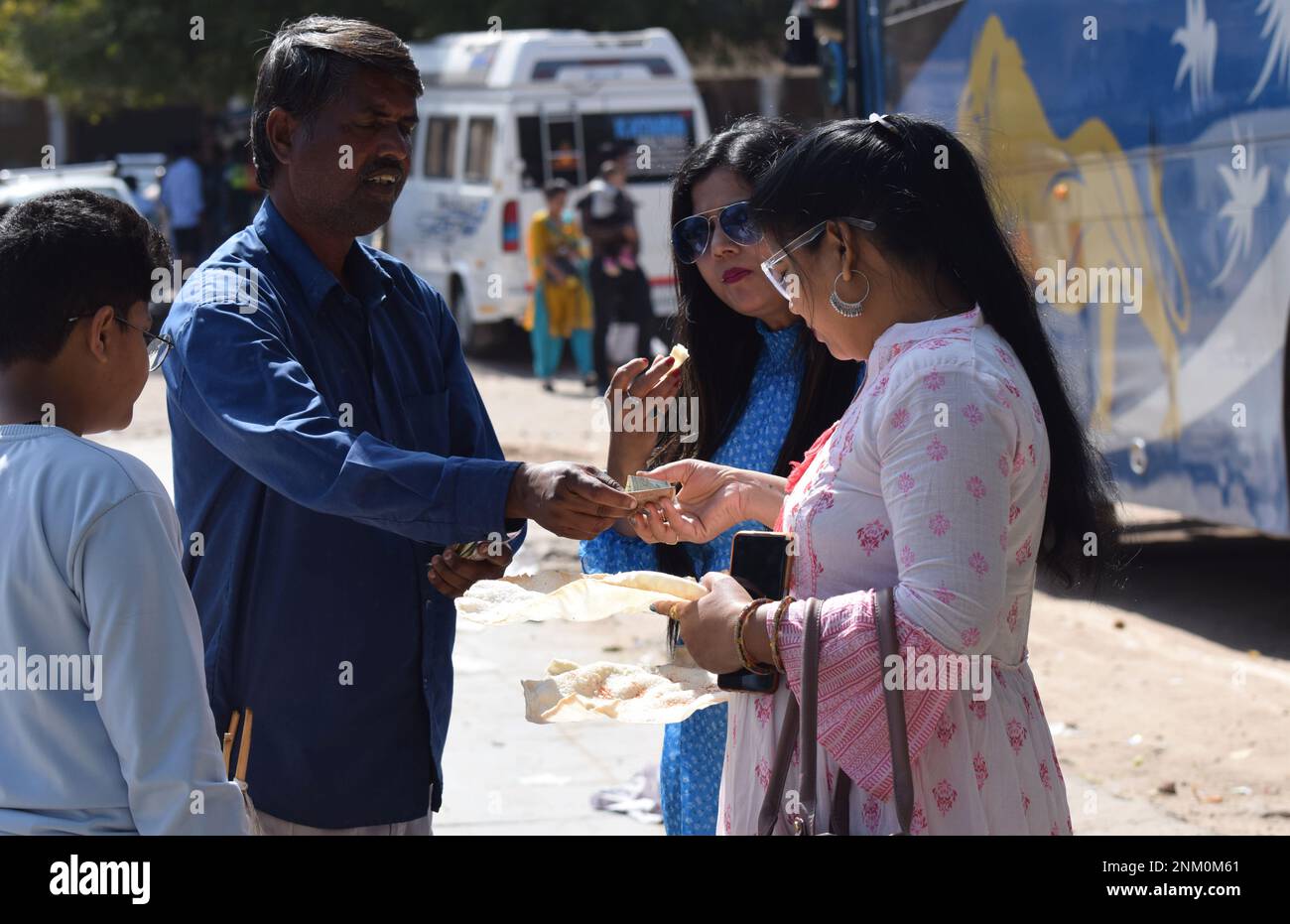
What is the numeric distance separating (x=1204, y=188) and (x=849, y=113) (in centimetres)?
379

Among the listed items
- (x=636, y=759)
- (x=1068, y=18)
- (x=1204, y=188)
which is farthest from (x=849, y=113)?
(x=636, y=759)

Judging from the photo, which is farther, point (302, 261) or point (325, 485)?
point (302, 261)

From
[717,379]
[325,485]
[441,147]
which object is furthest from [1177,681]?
[441,147]

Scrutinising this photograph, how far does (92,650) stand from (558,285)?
44.5ft

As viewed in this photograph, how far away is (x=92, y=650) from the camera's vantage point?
198 centimetres

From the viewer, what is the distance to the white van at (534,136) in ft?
56.9

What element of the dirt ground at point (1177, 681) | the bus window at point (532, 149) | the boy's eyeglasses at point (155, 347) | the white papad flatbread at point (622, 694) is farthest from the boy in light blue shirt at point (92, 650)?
the bus window at point (532, 149)

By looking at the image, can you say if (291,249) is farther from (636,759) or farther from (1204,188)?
(1204,188)

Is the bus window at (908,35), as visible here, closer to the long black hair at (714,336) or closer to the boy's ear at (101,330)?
the long black hair at (714,336)

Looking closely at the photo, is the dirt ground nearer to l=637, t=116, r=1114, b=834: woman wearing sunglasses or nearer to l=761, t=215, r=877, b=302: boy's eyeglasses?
l=637, t=116, r=1114, b=834: woman wearing sunglasses

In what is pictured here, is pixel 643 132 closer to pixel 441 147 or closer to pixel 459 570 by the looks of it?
pixel 441 147

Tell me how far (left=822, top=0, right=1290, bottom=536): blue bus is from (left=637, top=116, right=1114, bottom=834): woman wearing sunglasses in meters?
4.45

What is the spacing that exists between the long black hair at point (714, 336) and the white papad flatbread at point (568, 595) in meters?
0.63

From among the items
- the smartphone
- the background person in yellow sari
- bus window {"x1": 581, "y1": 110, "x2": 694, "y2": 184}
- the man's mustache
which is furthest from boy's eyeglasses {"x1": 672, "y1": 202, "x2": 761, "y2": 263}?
bus window {"x1": 581, "y1": 110, "x2": 694, "y2": 184}
